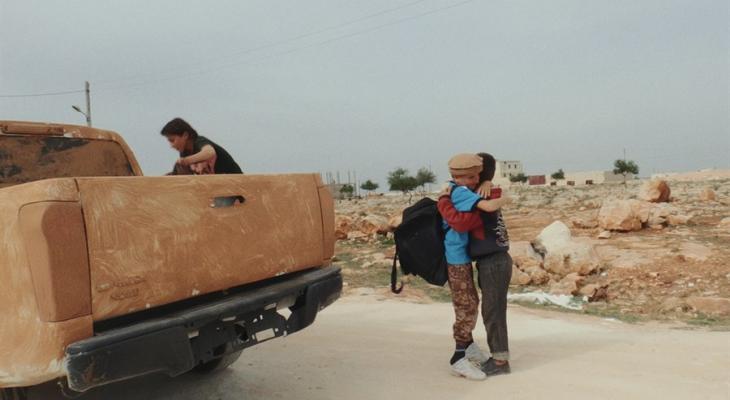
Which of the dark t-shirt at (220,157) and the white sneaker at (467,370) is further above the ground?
the dark t-shirt at (220,157)

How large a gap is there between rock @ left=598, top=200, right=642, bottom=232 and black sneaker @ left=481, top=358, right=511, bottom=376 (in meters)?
12.8

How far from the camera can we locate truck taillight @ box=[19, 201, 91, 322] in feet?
7.36

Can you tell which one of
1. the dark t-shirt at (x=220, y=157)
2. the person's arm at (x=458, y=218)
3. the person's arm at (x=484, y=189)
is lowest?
the person's arm at (x=458, y=218)

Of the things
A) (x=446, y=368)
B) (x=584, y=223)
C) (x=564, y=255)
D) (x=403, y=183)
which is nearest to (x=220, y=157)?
(x=446, y=368)

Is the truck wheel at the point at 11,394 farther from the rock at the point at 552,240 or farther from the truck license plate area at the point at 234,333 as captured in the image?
the rock at the point at 552,240

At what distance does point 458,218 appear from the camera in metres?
3.86

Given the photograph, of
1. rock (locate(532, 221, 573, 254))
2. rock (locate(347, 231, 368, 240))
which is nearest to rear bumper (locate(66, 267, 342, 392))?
A: rock (locate(532, 221, 573, 254))

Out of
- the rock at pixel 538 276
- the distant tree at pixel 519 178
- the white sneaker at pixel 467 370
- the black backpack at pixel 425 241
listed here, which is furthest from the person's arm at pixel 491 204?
the distant tree at pixel 519 178

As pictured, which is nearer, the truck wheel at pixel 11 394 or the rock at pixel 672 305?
the truck wheel at pixel 11 394

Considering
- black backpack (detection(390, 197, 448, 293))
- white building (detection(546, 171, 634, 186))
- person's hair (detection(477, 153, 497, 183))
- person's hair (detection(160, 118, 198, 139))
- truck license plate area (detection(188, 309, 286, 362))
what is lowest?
white building (detection(546, 171, 634, 186))

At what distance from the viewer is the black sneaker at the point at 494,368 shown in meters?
4.06

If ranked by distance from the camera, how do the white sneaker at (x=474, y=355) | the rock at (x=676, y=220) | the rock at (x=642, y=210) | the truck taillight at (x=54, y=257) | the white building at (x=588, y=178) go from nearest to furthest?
1. the truck taillight at (x=54, y=257)
2. the white sneaker at (x=474, y=355)
3. the rock at (x=642, y=210)
4. the rock at (x=676, y=220)
5. the white building at (x=588, y=178)

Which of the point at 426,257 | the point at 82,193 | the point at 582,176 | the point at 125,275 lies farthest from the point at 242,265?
the point at 582,176

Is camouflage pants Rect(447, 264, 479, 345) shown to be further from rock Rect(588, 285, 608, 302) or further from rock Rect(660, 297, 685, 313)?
rock Rect(588, 285, 608, 302)
